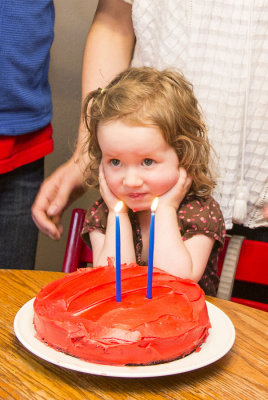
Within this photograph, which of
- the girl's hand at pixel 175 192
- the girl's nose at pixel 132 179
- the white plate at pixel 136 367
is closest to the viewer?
the white plate at pixel 136 367

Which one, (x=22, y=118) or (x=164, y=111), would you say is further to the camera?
(x=22, y=118)

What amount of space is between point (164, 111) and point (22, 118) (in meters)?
0.53

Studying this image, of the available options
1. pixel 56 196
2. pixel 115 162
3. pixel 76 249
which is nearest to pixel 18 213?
pixel 56 196

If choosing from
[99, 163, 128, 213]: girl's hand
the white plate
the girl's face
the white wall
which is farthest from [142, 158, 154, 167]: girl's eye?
the white wall

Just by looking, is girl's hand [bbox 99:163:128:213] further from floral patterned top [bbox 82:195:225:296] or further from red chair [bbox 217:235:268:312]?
red chair [bbox 217:235:268:312]

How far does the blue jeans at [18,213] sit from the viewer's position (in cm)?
171

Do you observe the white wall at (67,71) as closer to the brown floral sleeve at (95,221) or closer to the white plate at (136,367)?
the brown floral sleeve at (95,221)

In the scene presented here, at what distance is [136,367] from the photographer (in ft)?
2.56

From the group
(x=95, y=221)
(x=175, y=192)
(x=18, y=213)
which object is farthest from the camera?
(x=18, y=213)

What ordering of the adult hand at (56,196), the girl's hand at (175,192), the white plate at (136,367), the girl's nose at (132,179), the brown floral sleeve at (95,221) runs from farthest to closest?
the adult hand at (56,196) → the brown floral sleeve at (95,221) → the girl's hand at (175,192) → the girl's nose at (132,179) → the white plate at (136,367)

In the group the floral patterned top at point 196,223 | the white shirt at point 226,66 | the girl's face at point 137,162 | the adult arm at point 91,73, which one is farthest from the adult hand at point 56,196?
the white shirt at point 226,66

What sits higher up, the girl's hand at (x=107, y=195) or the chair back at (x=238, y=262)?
the girl's hand at (x=107, y=195)

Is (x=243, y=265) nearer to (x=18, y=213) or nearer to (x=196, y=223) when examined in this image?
(x=196, y=223)

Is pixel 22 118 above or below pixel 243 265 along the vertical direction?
above
